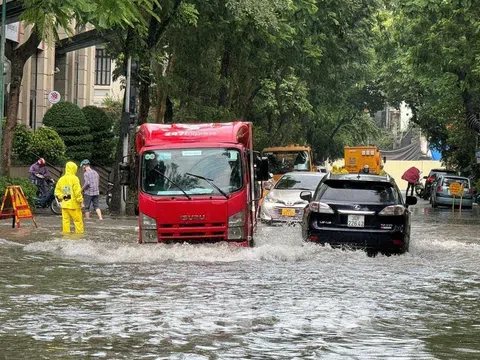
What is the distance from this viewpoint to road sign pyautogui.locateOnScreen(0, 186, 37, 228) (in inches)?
947

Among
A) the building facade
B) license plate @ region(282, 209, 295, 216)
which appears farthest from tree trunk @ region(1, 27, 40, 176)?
the building facade

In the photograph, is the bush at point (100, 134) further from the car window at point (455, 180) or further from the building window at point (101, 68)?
the building window at point (101, 68)

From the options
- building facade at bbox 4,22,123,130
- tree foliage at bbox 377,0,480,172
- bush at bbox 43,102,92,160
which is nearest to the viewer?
tree foliage at bbox 377,0,480,172

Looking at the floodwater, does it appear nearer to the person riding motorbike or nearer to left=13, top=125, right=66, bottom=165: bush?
the person riding motorbike

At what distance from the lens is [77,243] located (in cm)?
1944

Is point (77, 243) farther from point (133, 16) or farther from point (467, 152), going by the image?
point (467, 152)

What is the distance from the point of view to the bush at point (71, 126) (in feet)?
141

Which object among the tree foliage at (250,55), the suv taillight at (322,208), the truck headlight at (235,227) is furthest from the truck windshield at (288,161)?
the truck headlight at (235,227)

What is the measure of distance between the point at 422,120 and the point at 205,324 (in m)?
55.8

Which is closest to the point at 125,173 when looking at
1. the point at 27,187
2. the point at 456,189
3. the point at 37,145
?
the point at 27,187

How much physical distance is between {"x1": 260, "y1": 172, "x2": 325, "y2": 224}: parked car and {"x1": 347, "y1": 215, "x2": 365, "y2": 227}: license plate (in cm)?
931

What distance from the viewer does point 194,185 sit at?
18.1m

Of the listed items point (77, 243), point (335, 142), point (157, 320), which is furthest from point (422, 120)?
point (157, 320)

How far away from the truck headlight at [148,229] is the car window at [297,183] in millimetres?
10827
